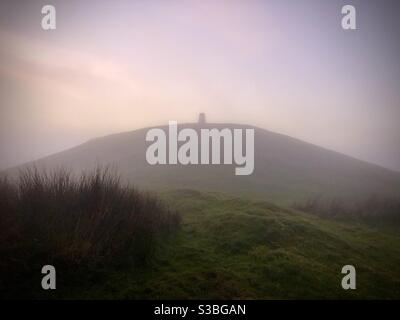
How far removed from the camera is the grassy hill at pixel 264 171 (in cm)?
3019

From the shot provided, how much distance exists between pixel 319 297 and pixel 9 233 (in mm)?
6444

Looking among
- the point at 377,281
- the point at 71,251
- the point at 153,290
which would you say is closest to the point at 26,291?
the point at 71,251

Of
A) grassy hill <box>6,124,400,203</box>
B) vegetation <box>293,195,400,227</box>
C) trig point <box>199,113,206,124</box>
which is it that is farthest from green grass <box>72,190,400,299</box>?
trig point <box>199,113,206,124</box>

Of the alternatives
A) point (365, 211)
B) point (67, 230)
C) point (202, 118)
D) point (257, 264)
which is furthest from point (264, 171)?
point (67, 230)

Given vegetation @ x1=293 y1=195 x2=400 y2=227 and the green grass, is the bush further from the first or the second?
vegetation @ x1=293 y1=195 x2=400 y2=227

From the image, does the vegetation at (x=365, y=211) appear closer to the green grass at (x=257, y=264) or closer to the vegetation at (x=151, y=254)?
the green grass at (x=257, y=264)

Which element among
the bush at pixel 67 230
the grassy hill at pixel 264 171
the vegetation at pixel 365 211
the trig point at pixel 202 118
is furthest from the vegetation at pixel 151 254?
the trig point at pixel 202 118

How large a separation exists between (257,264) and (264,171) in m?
30.0

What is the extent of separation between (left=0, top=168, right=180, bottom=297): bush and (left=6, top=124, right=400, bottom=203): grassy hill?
57.1 ft

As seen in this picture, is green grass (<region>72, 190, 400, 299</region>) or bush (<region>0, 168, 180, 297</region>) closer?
bush (<region>0, 168, 180, 297</region>)

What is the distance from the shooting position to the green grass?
21.6 ft

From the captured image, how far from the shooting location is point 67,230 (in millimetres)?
6957

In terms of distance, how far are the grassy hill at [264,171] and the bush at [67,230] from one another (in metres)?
17.4
